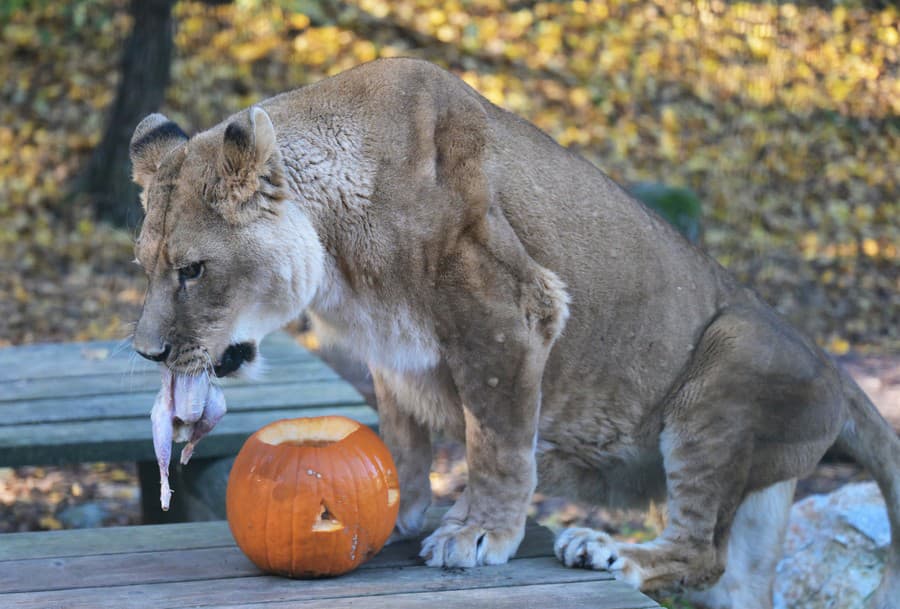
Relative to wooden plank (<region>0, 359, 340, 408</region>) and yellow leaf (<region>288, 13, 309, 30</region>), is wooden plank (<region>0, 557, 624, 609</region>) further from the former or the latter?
yellow leaf (<region>288, 13, 309, 30</region>)

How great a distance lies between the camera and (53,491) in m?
5.93

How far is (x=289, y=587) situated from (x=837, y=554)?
2354 millimetres

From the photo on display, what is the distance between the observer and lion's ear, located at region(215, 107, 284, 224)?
9.90ft

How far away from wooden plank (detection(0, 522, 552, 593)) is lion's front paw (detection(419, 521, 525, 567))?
0.07m

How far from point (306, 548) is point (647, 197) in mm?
5550

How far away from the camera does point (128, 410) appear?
14.8ft

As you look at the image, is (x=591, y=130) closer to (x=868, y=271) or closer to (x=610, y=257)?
(x=868, y=271)

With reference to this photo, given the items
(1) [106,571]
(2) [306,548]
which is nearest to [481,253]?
(2) [306,548]

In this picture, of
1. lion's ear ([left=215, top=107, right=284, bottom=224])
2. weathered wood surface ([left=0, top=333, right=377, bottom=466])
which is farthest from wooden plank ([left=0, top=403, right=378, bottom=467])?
lion's ear ([left=215, top=107, right=284, bottom=224])

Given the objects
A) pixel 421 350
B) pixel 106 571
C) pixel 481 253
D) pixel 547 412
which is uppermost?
pixel 481 253

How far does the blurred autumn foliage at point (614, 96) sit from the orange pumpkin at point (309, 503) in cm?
580

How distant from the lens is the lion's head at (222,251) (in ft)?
9.85

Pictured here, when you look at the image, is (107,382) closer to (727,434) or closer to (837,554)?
(727,434)

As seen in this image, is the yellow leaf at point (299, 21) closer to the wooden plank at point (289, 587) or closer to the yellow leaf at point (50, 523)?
the yellow leaf at point (50, 523)
